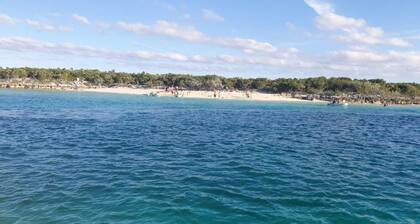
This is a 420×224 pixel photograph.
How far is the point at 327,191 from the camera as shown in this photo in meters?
20.5

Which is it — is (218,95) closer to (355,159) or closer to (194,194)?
(355,159)

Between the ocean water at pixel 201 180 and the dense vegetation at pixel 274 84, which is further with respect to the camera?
the dense vegetation at pixel 274 84

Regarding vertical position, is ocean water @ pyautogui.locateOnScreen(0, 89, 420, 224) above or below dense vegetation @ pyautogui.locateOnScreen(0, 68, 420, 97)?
below

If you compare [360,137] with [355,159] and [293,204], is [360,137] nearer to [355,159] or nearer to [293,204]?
[355,159]

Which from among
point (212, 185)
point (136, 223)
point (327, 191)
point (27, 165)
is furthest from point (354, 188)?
point (27, 165)

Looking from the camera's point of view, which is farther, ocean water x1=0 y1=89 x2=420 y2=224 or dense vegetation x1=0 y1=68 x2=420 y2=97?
dense vegetation x1=0 y1=68 x2=420 y2=97

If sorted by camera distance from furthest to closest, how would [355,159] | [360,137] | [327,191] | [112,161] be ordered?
[360,137] → [355,159] → [112,161] → [327,191]

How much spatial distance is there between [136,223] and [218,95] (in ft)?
452

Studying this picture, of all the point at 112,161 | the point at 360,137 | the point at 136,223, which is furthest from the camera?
the point at 360,137

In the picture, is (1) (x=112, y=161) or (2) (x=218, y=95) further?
(2) (x=218, y=95)

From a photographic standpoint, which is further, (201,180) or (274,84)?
(274,84)

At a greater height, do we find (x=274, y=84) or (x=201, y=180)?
(x=274, y=84)

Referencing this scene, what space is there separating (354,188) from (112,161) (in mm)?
15451

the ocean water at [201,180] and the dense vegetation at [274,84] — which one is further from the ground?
the dense vegetation at [274,84]
